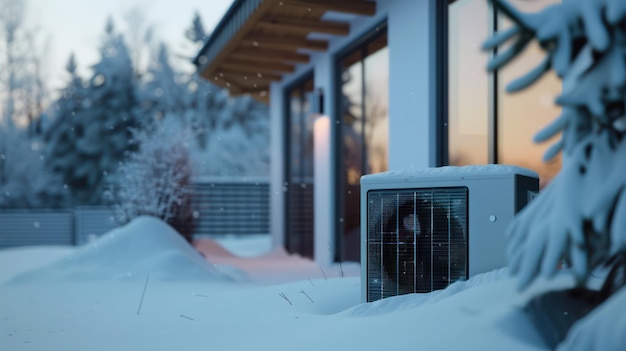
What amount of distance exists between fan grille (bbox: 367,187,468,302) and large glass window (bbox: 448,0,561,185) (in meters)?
1.25

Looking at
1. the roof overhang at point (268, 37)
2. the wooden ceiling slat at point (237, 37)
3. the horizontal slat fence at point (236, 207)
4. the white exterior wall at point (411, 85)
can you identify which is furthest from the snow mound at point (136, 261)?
the horizontal slat fence at point (236, 207)

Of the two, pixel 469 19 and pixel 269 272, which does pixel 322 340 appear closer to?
pixel 469 19

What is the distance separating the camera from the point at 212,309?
3.79 m

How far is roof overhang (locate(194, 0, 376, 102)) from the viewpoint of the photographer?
19.5 ft

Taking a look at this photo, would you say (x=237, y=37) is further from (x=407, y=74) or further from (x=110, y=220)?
(x=110, y=220)

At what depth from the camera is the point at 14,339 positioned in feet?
11.1

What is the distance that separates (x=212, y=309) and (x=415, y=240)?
1422 mm

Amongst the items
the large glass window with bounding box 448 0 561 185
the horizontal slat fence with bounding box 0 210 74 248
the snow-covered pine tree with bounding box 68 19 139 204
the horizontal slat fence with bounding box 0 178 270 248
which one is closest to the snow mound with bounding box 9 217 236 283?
the large glass window with bounding box 448 0 561 185

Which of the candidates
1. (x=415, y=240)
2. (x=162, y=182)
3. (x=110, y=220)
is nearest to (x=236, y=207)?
(x=110, y=220)

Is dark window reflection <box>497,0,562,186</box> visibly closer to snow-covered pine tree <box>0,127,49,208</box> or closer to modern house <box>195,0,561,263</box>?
modern house <box>195,0,561,263</box>

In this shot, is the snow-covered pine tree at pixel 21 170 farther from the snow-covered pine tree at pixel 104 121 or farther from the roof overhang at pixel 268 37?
the roof overhang at pixel 268 37

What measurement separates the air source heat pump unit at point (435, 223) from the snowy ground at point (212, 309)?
185 mm

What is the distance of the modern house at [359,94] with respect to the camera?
4523 millimetres

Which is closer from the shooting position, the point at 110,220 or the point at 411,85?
the point at 411,85
